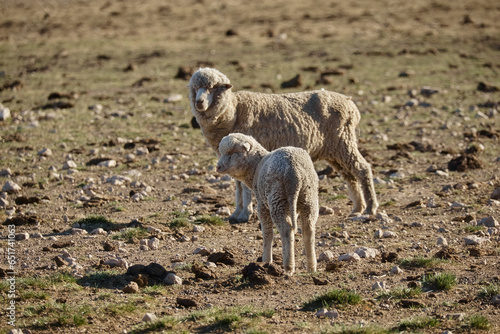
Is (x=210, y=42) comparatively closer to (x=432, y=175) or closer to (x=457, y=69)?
(x=457, y=69)

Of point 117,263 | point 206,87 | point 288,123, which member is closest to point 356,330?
point 117,263

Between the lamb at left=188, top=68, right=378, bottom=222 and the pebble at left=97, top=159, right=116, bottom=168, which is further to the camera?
the pebble at left=97, top=159, right=116, bottom=168

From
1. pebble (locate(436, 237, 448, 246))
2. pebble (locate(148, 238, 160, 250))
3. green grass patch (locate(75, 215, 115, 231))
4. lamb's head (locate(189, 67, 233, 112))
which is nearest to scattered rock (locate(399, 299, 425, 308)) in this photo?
→ pebble (locate(436, 237, 448, 246))

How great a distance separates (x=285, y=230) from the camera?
26.0 feet

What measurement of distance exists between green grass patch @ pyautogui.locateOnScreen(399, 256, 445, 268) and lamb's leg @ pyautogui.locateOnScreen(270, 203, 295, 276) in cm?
144

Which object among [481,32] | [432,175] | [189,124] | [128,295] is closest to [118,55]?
[189,124]

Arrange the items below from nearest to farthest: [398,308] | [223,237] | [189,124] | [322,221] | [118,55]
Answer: [398,308]
[223,237]
[322,221]
[189,124]
[118,55]

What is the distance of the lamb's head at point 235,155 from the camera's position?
8.44 meters

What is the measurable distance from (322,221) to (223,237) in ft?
5.45

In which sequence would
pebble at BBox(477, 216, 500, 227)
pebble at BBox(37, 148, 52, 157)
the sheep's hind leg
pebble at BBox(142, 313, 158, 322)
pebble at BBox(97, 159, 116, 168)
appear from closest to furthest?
pebble at BBox(142, 313, 158, 322) < pebble at BBox(477, 216, 500, 227) < the sheep's hind leg < pebble at BBox(97, 159, 116, 168) < pebble at BBox(37, 148, 52, 157)

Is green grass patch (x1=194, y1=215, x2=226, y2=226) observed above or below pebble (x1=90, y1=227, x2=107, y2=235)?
below

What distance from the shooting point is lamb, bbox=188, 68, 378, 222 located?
431 inches

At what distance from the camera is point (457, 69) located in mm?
25406

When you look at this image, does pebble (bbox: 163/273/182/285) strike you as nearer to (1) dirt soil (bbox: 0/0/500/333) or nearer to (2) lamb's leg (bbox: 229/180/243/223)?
(1) dirt soil (bbox: 0/0/500/333)
